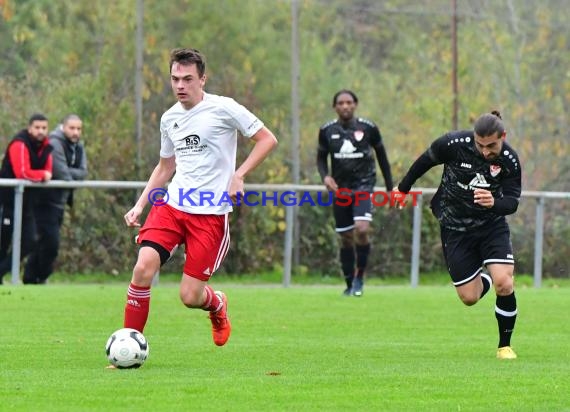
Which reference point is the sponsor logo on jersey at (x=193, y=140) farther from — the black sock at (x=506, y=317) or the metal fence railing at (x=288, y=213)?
the metal fence railing at (x=288, y=213)

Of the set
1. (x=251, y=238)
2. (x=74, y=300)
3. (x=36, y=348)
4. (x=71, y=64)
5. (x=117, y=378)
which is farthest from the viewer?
(x=71, y=64)

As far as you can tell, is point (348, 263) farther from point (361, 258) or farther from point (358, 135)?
point (358, 135)

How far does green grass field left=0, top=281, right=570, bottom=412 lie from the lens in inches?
315

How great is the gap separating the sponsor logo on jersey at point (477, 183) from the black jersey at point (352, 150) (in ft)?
20.6

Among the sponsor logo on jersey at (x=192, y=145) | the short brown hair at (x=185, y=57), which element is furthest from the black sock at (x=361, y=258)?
the short brown hair at (x=185, y=57)

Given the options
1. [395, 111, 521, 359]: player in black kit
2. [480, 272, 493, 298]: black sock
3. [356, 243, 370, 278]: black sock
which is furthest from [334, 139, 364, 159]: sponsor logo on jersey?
[480, 272, 493, 298]: black sock

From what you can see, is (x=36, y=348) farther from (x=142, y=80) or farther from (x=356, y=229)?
(x=142, y=80)

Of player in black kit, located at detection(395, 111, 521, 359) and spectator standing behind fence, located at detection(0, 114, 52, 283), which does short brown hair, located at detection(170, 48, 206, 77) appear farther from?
spectator standing behind fence, located at detection(0, 114, 52, 283)

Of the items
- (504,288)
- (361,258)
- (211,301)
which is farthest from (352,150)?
(211,301)

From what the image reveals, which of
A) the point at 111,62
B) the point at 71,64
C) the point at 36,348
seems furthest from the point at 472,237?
the point at 71,64

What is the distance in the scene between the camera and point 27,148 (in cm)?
1812

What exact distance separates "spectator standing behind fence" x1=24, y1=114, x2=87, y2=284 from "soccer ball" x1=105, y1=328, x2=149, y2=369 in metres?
8.81

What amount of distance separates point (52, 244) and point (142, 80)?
4.36 m

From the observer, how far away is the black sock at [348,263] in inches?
696
